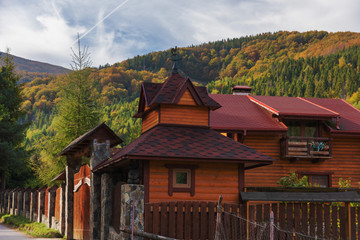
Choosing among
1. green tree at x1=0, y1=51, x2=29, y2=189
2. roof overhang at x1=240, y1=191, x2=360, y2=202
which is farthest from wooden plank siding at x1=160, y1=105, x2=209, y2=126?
green tree at x1=0, y1=51, x2=29, y2=189

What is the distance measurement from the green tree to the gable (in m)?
26.6

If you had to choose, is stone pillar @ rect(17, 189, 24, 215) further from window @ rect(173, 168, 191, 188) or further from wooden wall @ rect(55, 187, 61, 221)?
window @ rect(173, 168, 191, 188)

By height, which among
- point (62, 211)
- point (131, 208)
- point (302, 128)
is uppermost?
point (302, 128)

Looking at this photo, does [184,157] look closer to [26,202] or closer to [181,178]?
[181,178]

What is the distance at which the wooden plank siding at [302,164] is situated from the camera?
23.8 meters

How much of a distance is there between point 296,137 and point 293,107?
2346mm

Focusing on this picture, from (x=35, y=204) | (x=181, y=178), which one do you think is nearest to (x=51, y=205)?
(x=35, y=204)

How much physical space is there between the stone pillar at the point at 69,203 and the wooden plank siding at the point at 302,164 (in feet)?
29.3

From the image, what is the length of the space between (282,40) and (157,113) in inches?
6178

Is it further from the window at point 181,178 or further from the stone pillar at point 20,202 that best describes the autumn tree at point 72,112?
the window at point 181,178

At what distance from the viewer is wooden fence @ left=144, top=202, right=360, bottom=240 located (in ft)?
41.8

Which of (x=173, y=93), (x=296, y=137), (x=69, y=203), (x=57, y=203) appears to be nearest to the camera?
(x=173, y=93)

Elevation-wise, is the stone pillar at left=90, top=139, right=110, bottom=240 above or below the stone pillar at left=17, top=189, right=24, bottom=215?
above

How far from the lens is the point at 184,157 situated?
43.3ft
